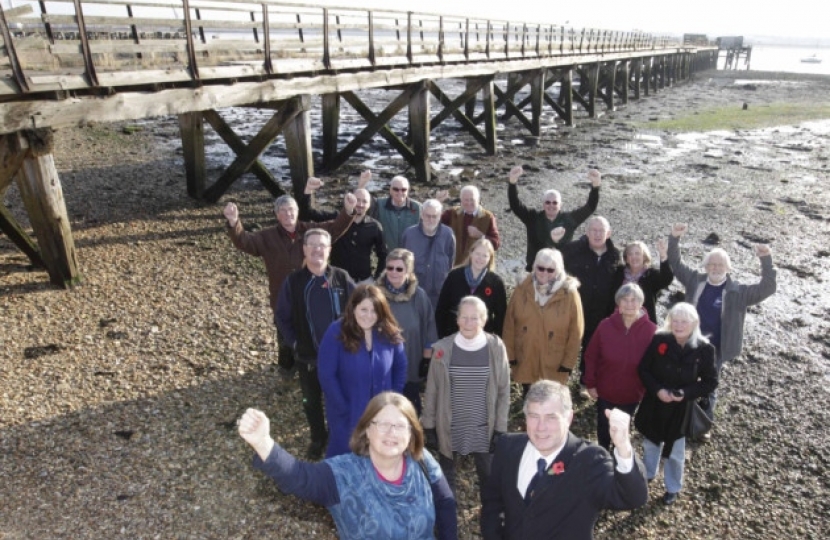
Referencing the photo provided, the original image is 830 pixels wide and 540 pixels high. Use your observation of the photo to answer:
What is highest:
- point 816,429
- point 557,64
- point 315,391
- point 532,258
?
point 557,64

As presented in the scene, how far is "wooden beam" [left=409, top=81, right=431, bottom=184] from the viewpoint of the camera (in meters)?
13.8

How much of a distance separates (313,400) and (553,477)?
252 centimetres

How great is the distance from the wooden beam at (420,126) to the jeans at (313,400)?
10072 millimetres

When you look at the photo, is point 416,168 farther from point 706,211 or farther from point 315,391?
point 315,391

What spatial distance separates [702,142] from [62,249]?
20801 mm

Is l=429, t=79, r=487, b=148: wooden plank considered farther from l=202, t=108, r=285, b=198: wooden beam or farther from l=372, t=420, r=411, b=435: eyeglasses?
l=372, t=420, r=411, b=435: eyeglasses

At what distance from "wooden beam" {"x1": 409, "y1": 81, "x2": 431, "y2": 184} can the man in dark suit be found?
11.8 m

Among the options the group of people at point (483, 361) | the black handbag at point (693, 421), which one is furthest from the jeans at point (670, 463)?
the black handbag at point (693, 421)

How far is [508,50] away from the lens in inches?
722

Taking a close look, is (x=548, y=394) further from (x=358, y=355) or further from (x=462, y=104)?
(x=462, y=104)

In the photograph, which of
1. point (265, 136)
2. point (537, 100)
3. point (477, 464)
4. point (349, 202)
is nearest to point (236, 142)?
point (265, 136)

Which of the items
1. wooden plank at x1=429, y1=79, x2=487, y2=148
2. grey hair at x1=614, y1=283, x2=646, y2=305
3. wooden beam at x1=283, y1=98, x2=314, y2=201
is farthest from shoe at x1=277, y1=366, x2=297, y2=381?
wooden plank at x1=429, y1=79, x2=487, y2=148

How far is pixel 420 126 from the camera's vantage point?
14070 mm

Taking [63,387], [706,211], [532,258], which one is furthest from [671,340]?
[706,211]
